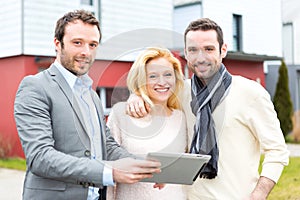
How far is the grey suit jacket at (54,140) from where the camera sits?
184 cm

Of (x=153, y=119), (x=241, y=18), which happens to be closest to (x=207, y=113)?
(x=153, y=119)

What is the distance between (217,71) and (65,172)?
0.78 m

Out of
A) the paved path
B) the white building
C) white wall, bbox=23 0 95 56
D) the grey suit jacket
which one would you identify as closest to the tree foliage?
the white building

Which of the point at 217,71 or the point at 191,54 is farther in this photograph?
the point at 217,71

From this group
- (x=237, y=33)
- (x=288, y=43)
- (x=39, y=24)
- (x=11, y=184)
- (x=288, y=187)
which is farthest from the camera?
(x=288, y=43)

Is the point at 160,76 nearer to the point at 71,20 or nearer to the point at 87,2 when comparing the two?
the point at 71,20

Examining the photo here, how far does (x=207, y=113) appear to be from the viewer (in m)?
2.14

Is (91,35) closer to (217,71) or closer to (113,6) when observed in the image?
(217,71)

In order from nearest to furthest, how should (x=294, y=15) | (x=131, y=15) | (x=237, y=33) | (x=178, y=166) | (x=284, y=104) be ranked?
(x=178, y=166)
(x=131, y=15)
(x=284, y=104)
(x=237, y=33)
(x=294, y=15)

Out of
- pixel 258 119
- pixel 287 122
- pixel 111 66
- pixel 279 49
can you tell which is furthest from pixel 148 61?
pixel 279 49

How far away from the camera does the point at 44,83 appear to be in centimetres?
201

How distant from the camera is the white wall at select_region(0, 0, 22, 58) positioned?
10602 millimetres

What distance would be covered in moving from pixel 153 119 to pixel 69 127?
35cm

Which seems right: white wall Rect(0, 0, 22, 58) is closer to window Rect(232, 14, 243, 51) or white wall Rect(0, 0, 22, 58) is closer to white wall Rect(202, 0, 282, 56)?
white wall Rect(202, 0, 282, 56)
